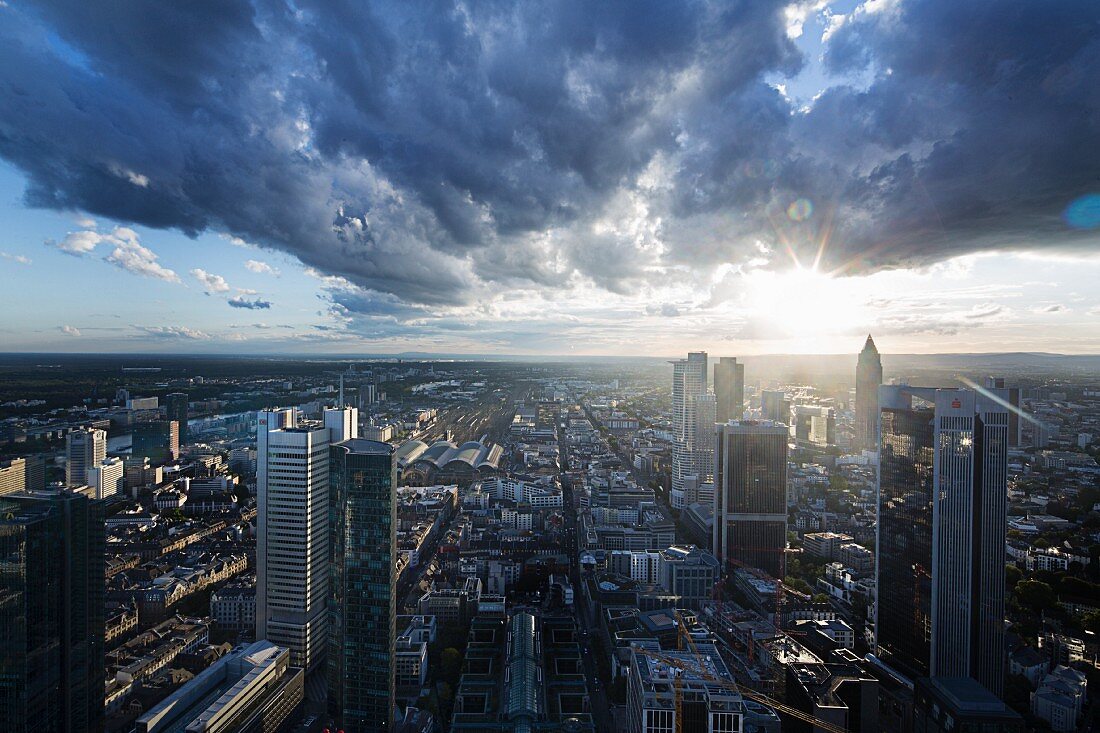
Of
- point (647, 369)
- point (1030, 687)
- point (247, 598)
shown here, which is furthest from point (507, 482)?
point (647, 369)

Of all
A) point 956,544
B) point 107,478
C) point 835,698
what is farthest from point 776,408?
point 107,478

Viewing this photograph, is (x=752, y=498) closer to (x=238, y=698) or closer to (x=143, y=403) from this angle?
(x=238, y=698)

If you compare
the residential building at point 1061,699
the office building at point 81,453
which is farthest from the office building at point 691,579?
the office building at point 81,453

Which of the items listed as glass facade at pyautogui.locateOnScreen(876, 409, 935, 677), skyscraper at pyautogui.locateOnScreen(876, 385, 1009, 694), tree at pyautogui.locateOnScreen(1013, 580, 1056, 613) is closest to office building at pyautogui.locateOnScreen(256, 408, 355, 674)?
glass facade at pyautogui.locateOnScreen(876, 409, 935, 677)

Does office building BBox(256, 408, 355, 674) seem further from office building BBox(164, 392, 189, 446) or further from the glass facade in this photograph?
office building BBox(164, 392, 189, 446)

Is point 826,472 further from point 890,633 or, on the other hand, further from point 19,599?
point 19,599
